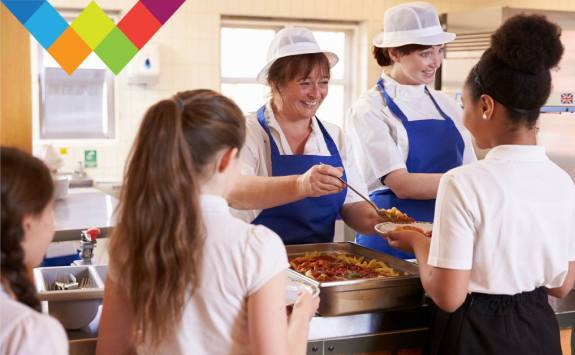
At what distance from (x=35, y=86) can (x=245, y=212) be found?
3.72 m

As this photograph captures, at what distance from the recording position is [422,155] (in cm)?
294

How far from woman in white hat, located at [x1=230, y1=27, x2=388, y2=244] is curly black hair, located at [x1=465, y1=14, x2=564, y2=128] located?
A: 896mm

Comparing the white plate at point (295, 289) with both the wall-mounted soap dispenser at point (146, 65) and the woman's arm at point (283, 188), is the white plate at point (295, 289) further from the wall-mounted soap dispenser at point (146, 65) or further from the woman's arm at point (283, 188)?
the wall-mounted soap dispenser at point (146, 65)

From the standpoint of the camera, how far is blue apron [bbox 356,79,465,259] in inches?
114

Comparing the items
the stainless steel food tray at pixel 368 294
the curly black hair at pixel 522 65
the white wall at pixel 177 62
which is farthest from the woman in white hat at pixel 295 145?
the white wall at pixel 177 62

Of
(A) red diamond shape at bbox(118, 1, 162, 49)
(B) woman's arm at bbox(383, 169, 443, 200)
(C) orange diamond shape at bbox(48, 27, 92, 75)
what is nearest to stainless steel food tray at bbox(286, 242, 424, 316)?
(B) woman's arm at bbox(383, 169, 443, 200)

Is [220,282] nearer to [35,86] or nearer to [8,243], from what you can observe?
[8,243]

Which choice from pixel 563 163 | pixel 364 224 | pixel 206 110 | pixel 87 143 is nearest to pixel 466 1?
pixel 563 163

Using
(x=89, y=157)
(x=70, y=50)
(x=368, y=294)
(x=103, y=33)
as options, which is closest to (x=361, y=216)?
(x=368, y=294)

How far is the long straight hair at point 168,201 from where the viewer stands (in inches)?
54.5

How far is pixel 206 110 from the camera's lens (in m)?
1.42

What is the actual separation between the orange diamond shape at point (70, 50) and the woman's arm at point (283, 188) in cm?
254

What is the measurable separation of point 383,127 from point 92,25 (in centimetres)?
297

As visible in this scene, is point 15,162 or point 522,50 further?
point 522,50
